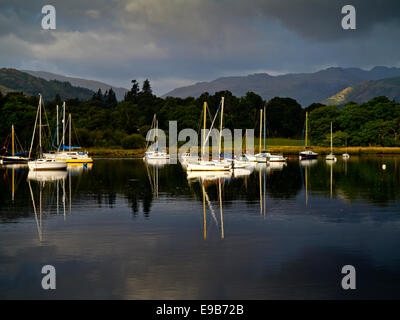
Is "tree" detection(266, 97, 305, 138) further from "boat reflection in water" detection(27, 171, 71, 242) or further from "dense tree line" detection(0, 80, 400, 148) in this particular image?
"boat reflection in water" detection(27, 171, 71, 242)

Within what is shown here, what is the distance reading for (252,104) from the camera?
181250 mm

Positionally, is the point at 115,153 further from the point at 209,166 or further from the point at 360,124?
the point at 360,124

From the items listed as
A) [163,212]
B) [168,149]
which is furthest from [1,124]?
[163,212]

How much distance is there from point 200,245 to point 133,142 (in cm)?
11805

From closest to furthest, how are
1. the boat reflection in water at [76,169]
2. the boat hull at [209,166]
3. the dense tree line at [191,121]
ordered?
the boat hull at [209,166], the boat reflection in water at [76,169], the dense tree line at [191,121]

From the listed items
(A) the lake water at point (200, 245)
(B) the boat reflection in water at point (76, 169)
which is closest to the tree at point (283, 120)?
(B) the boat reflection in water at point (76, 169)

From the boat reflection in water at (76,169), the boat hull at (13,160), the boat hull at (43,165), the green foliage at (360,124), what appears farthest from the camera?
the green foliage at (360,124)

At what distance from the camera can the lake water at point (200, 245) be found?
13758 millimetres

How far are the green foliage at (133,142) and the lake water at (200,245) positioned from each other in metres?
98.6

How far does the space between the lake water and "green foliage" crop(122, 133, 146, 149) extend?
98.6 metres

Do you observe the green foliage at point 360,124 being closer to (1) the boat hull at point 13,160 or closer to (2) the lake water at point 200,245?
(1) the boat hull at point 13,160
